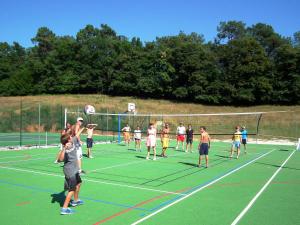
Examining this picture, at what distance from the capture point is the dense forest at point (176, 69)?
2788 inches

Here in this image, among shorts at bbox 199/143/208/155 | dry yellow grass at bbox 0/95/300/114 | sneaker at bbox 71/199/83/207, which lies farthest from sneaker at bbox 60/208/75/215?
dry yellow grass at bbox 0/95/300/114

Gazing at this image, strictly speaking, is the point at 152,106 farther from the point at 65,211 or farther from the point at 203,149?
the point at 65,211

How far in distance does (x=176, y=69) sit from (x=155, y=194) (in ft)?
226

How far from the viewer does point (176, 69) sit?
7944 centimetres

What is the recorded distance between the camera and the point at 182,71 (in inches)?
3031

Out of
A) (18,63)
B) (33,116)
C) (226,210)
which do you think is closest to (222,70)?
(33,116)

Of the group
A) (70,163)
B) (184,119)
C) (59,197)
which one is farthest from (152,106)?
(70,163)

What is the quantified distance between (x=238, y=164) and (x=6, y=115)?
3203cm

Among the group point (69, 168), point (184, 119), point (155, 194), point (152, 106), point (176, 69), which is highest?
point (176, 69)

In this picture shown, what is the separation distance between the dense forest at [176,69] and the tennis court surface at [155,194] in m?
53.8

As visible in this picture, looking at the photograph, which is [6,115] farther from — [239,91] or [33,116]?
[239,91]

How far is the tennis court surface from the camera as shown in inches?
356

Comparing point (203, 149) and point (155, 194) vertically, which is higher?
point (203, 149)

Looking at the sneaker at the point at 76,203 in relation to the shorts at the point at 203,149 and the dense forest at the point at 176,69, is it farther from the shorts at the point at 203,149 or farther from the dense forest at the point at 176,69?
the dense forest at the point at 176,69
